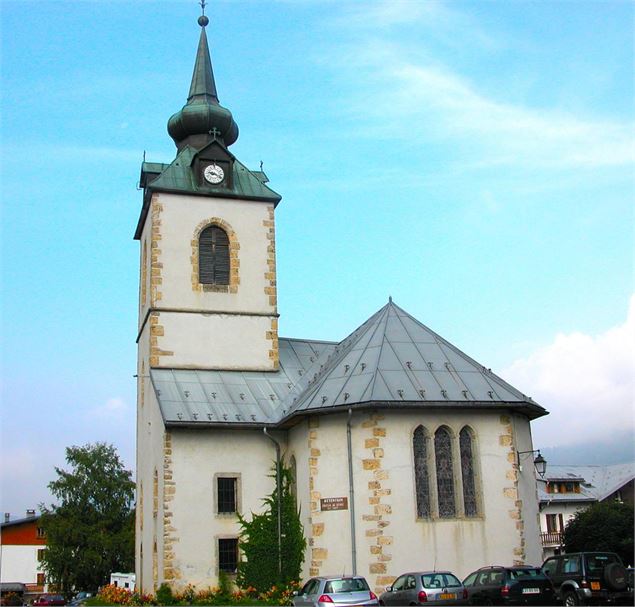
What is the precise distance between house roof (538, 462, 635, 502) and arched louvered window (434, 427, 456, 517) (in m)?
29.7

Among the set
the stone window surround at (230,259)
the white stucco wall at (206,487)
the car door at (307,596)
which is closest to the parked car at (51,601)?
the white stucco wall at (206,487)

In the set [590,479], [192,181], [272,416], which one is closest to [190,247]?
[192,181]

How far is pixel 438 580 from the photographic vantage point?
18438 millimetres

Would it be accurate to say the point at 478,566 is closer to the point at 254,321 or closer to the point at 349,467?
the point at 349,467

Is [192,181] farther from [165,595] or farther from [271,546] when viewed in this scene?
[165,595]

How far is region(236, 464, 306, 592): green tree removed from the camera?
24188 millimetres

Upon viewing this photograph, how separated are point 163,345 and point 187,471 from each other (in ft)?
15.9

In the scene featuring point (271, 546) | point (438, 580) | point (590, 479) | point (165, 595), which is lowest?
point (165, 595)

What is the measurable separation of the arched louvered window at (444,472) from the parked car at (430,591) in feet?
12.5

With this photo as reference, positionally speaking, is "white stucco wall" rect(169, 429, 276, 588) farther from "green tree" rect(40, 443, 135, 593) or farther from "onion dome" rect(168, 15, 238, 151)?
"green tree" rect(40, 443, 135, 593)

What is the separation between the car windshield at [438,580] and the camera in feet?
60.1

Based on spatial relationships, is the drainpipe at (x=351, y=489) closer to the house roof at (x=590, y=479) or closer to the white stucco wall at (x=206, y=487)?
the white stucco wall at (x=206, y=487)

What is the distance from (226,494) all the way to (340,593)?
8.90 metres

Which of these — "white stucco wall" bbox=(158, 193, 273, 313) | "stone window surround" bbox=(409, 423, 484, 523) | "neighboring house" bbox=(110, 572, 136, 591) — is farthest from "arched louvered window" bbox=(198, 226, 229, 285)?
"neighboring house" bbox=(110, 572, 136, 591)
